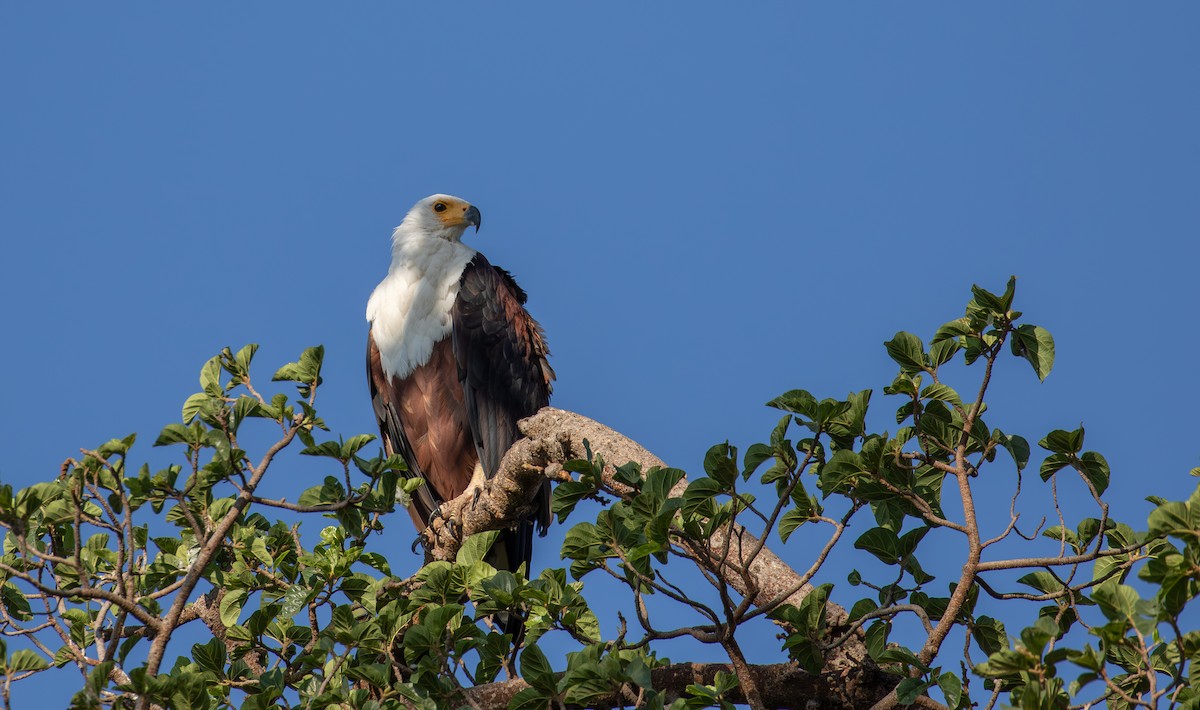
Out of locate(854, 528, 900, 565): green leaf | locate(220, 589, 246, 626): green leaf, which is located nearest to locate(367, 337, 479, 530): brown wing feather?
locate(220, 589, 246, 626): green leaf

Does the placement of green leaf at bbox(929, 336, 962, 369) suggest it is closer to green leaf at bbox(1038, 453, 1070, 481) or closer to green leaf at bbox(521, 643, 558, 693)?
green leaf at bbox(1038, 453, 1070, 481)

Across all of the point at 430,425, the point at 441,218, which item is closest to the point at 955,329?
the point at 430,425

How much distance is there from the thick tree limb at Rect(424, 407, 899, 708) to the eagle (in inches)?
25.4

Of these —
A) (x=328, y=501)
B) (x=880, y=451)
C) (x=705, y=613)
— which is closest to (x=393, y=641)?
(x=328, y=501)

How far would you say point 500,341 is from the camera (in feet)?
21.4

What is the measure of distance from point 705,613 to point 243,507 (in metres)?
1.28

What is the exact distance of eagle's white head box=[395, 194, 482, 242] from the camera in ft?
24.1

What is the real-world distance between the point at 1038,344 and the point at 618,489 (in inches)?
52.4

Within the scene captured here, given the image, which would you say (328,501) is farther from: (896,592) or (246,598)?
(896,592)

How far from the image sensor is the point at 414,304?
6637mm

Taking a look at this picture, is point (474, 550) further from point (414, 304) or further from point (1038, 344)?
point (414, 304)

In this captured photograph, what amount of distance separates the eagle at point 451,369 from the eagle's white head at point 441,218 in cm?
51

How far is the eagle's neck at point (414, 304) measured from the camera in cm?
656

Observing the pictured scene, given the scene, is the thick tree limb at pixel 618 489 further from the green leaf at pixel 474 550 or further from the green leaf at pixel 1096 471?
the green leaf at pixel 1096 471
